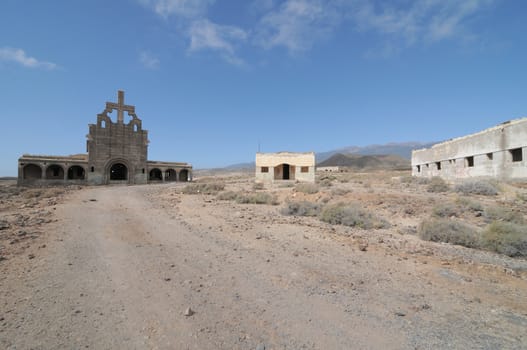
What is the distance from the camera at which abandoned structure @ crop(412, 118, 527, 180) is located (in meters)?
17.9

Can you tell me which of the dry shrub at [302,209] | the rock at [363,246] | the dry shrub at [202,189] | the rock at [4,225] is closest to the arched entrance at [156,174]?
the dry shrub at [202,189]

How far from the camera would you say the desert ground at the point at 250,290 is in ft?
9.09

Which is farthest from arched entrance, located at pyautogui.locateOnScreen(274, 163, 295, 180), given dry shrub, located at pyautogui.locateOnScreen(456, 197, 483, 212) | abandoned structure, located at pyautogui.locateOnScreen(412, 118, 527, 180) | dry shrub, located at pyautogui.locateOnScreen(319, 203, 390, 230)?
dry shrub, located at pyautogui.locateOnScreen(319, 203, 390, 230)

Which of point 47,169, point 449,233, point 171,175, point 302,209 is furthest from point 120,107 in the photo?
point 449,233

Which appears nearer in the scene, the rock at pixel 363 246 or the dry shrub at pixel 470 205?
the rock at pixel 363 246

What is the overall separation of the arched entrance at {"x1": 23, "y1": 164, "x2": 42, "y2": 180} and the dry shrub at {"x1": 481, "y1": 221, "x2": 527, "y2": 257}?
143 ft

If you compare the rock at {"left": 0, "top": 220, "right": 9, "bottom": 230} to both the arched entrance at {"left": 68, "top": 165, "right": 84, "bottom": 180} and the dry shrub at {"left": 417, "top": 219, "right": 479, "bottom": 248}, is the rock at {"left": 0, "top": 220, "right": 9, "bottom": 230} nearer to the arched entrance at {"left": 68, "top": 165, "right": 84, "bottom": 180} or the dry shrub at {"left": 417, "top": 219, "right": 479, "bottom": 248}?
the dry shrub at {"left": 417, "top": 219, "right": 479, "bottom": 248}

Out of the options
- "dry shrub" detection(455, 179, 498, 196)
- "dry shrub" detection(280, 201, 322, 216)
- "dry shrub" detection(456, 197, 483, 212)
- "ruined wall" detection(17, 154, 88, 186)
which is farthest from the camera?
"ruined wall" detection(17, 154, 88, 186)

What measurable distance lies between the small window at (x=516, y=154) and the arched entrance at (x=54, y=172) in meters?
49.6

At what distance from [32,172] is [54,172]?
2.48 metres

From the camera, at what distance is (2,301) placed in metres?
3.42

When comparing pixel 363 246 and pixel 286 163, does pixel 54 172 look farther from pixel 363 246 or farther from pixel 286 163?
pixel 363 246

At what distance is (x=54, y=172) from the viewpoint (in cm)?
3472

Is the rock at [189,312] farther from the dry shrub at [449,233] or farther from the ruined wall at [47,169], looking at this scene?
the ruined wall at [47,169]
